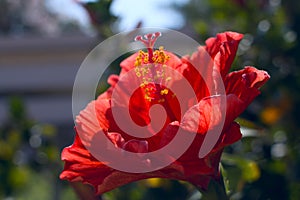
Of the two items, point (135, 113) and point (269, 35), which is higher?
point (135, 113)

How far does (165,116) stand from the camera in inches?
37.8

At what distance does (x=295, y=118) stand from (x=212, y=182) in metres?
1.20

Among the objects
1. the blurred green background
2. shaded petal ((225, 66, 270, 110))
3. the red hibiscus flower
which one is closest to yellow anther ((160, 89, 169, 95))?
the red hibiscus flower

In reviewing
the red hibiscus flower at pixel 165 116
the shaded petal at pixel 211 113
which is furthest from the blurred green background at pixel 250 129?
the shaded petal at pixel 211 113

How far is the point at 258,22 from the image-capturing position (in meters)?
2.15

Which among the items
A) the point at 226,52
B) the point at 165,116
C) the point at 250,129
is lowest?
the point at 250,129

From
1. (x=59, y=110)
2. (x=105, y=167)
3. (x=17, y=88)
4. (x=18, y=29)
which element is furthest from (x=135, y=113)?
(x=18, y=29)

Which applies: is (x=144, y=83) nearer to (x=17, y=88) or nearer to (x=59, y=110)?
(x=59, y=110)

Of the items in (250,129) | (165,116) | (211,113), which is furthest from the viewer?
(250,129)

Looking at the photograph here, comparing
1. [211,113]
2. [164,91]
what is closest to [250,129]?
[164,91]

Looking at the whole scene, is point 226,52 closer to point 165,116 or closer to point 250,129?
point 165,116

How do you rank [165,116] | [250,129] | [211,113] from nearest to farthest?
[211,113] → [165,116] → [250,129]

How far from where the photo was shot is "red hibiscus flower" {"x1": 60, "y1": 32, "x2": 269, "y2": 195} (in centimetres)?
82

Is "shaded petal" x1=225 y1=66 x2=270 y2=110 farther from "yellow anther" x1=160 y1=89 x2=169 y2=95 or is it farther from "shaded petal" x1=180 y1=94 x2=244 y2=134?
"yellow anther" x1=160 y1=89 x2=169 y2=95
